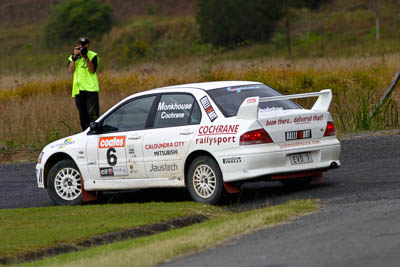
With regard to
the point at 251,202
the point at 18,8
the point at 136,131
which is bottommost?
the point at 251,202

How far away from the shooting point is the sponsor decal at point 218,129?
10.7 metres

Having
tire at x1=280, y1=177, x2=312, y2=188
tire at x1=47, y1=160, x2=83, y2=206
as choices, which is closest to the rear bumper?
tire at x1=280, y1=177, x2=312, y2=188

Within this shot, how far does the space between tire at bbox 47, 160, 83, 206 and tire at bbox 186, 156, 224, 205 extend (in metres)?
2.05

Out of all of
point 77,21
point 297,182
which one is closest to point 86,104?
point 297,182

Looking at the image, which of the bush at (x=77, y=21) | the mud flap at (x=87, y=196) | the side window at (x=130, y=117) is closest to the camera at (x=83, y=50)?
the side window at (x=130, y=117)

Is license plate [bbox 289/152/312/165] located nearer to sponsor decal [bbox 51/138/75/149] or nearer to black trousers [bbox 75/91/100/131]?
sponsor decal [bbox 51/138/75/149]

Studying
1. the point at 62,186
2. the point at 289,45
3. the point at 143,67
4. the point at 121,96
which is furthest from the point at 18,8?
the point at 62,186

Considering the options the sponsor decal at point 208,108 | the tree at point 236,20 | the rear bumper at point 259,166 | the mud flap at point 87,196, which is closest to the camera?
the rear bumper at point 259,166

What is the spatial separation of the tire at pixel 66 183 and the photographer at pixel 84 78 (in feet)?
15.3

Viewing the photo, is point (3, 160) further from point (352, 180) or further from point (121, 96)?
point (352, 180)

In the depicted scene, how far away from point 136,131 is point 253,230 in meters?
3.41

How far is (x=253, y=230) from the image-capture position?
8.81 m

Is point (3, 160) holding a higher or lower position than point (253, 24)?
lower

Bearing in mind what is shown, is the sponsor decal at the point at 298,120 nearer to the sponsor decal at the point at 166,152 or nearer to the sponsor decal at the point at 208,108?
the sponsor decal at the point at 208,108
